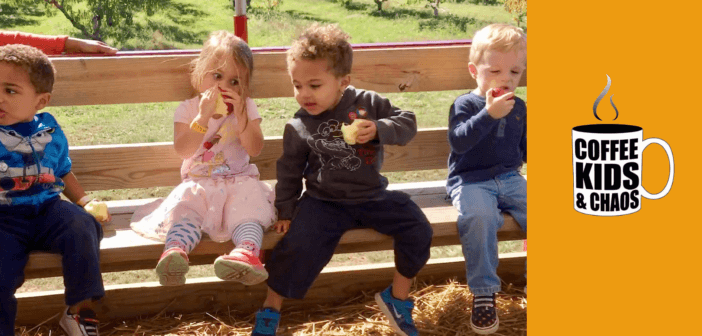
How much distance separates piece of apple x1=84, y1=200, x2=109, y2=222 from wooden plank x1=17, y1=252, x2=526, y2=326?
1.81ft

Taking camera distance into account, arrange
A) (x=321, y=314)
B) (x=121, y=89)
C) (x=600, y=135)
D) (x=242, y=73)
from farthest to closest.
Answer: (x=321, y=314) < (x=121, y=89) < (x=242, y=73) < (x=600, y=135)

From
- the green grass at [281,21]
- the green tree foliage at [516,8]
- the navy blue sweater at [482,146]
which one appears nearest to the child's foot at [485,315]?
the navy blue sweater at [482,146]

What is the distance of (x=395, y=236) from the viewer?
317 cm

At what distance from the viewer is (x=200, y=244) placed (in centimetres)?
303

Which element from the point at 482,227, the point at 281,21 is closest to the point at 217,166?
the point at 482,227

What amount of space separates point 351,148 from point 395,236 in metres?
0.39

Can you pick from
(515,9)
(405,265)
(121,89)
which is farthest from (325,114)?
(515,9)

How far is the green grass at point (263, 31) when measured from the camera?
24.0 feet

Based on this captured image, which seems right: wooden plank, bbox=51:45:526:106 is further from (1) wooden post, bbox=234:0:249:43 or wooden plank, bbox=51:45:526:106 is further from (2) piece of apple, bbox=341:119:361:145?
(2) piece of apple, bbox=341:119:361:145

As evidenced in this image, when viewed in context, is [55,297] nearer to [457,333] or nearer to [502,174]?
[457,333]

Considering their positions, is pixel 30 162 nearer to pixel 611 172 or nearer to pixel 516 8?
pixel 611 172

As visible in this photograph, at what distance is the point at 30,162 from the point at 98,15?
410 inches

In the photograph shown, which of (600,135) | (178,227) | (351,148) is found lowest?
(178,227)

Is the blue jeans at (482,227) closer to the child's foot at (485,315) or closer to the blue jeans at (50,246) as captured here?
the child's foot at (485,315)
